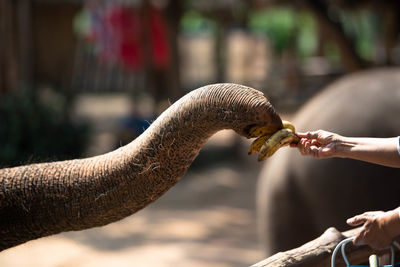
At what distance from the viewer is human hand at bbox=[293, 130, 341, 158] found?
1.59 meters

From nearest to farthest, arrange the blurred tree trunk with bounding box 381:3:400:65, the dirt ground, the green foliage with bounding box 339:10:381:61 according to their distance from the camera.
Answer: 1. the dirt ground
2. the blurred tree trunk with bounding box 381:3:400:65
3. the green foliage with bounding box 339:10:381:61

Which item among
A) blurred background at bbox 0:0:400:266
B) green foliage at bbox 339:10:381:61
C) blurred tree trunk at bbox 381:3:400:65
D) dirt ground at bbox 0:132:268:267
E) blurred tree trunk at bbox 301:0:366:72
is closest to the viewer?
dirt ground at bbox 0:132:268:267

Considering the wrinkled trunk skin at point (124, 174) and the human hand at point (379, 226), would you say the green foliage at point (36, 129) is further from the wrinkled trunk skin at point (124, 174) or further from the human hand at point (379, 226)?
the human hand at point (379, 226)

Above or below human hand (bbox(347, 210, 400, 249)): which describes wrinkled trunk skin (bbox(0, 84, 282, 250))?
above

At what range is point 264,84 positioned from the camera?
12.5 metres

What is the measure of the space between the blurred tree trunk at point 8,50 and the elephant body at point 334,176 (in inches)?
160

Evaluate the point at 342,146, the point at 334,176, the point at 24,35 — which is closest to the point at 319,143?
the point at 342,146

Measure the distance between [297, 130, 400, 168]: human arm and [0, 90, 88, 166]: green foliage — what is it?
495 cm

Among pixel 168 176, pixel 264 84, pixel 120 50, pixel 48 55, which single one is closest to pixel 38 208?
pixel 168 176

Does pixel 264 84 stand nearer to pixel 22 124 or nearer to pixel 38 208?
pixel 22 124

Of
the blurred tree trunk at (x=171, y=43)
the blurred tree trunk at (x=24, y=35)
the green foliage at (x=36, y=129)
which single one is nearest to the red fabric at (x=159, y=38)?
the blurred tree trunk at (x=171, y=43)

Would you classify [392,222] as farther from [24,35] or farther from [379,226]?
[24,35]

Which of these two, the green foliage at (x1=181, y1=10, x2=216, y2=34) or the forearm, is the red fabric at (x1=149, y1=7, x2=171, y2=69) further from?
the green foliage at (x1=181, y1=10, x2=216, y2=34)

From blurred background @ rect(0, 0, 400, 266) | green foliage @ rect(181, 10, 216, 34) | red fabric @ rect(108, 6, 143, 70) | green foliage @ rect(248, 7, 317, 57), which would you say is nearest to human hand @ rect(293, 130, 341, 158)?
blurred background @ rect(0, 0, 400, 266)
